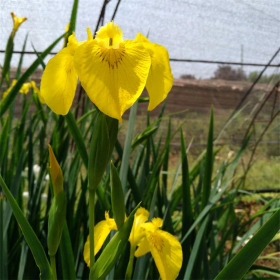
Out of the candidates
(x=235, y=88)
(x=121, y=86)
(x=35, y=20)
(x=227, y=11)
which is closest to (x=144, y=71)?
(x=121, y=86)

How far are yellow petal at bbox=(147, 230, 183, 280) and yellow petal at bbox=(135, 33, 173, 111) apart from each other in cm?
21

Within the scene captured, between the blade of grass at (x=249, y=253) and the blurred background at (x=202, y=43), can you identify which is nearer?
the blade of grass at (x=249, y=253)

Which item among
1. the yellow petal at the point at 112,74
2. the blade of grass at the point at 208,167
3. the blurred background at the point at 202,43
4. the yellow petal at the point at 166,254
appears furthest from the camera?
the blurred background at the point at 202,43

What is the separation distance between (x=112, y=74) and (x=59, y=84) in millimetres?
68

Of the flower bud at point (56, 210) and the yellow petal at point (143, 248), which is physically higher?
the flower bud at point (56, 210)

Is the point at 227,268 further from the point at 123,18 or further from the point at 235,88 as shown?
the point at 235,88

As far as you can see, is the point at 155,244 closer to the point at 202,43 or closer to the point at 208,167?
the point at 208,167

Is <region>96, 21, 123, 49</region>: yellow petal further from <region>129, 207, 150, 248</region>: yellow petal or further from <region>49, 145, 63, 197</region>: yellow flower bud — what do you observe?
<region>129, 207, 150, 248</region>: yellow petal

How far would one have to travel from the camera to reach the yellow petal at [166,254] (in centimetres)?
47

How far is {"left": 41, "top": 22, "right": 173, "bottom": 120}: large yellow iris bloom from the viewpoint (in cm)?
34

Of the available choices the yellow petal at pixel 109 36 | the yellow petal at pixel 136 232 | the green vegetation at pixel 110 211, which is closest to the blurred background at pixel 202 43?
the green vegetation at pixel 110 211

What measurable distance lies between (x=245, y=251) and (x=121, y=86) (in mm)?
221

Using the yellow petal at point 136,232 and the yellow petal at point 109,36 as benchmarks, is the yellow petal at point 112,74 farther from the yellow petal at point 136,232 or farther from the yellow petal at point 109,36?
the yellow petal at point 136,232

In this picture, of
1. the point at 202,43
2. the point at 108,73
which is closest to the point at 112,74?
the point at 108,73
